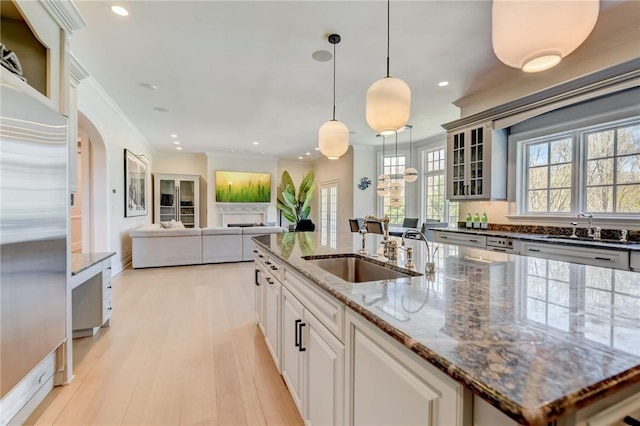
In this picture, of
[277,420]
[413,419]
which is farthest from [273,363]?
[413,419]

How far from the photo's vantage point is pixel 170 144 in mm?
7965

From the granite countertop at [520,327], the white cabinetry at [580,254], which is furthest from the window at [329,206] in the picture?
the granite countertop at [520,327]

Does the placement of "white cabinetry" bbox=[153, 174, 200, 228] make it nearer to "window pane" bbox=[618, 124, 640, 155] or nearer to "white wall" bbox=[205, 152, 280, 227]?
"white wall" bbox=[205, 152, 280, 227]

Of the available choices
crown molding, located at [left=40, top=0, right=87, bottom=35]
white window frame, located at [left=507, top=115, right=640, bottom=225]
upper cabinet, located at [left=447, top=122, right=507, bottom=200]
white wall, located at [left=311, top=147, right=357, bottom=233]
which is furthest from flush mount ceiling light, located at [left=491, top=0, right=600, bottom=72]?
white wall, located at [left=311, top=147, right=357, bottom=233]

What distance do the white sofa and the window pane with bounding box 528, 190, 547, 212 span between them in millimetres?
4441

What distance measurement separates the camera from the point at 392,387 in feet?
2.80

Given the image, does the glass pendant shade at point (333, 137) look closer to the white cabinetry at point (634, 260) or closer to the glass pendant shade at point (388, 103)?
the glass pendant shade at point (388, 103)

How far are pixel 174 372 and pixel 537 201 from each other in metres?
4.56

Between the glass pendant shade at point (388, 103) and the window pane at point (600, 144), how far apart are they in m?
2.77

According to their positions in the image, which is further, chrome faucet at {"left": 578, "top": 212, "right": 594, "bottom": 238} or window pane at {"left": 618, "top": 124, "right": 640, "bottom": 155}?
chrome faucet at {"left": 578, "top": 212, "right": 594, "bottom": 238}

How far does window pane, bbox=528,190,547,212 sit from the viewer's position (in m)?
3.83

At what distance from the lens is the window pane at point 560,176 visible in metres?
3.62

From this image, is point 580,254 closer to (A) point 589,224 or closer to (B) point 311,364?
(A) point 589,224

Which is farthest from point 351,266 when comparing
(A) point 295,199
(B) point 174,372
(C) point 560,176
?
(A) point 295,199
